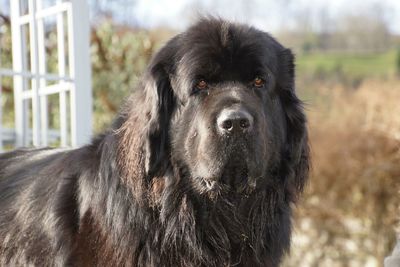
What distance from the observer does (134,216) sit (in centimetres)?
337

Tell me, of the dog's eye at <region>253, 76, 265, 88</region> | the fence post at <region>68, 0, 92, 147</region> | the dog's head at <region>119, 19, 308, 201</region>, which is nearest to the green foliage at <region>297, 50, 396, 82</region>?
the fence post at <region>68, 0, 92, 147</region>

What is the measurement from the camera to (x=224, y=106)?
3.11 metres

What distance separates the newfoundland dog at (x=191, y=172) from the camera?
10.7 ft

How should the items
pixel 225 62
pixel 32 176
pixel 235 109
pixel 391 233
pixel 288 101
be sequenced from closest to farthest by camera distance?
1. pixel 235 109
2. pixel 225 62
3. pixel 288 101
4. pixel 32 176
5. pixel 391 233

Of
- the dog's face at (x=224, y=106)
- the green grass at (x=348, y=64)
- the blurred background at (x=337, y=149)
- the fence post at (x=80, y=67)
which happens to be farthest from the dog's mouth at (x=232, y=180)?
the green grass at (x=348, y=64)

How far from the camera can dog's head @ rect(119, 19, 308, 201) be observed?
10.3 ft

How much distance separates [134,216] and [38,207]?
0.62 m

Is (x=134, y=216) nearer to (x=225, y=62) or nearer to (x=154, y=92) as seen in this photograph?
(x=154, y=92)

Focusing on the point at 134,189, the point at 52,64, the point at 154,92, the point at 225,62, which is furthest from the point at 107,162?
the point at 52,64

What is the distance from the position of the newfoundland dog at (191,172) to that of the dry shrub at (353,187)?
270 inches

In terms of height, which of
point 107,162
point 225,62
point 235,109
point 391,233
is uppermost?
point 225,62

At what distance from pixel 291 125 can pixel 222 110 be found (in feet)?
2.06

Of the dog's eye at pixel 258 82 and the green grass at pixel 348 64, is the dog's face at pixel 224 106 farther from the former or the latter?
the green grass at pixel 348 64

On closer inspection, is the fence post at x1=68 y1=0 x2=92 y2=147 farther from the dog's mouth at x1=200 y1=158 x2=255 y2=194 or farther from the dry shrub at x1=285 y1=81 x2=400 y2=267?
the dry shrub at x1=285 y1=81 x2=400 y2=267
